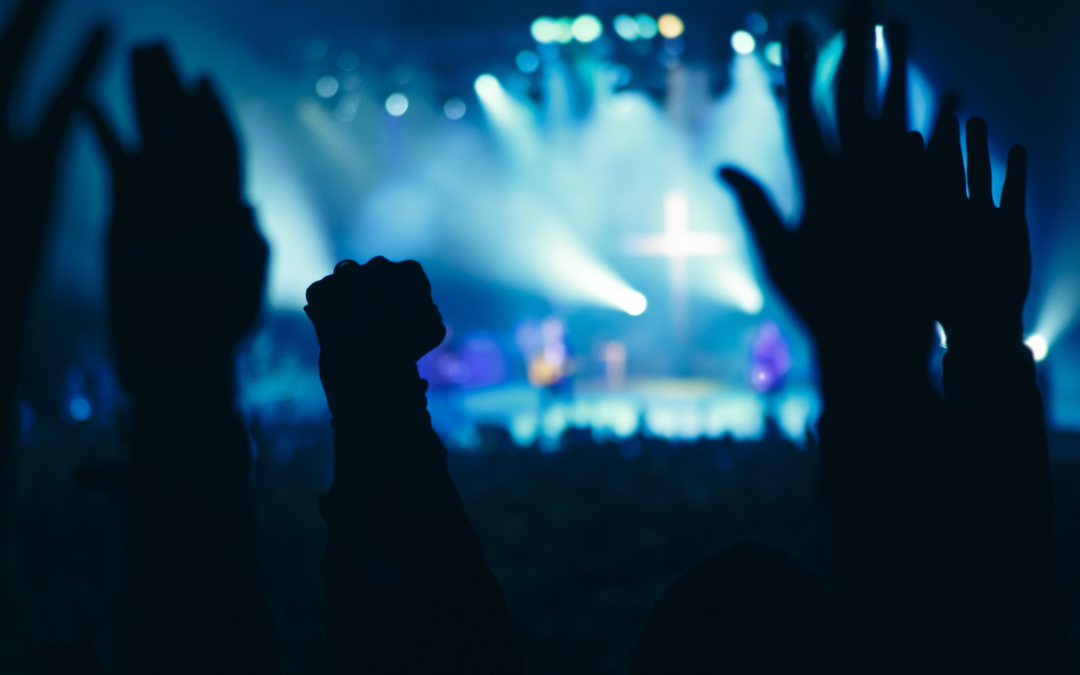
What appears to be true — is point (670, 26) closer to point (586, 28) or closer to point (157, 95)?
point (586, 28)

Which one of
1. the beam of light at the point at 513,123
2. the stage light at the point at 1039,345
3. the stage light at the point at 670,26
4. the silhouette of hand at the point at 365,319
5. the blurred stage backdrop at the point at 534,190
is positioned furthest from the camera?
the beam of light at the point at 513,123

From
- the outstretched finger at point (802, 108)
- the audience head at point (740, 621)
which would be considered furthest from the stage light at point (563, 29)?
the audience head at point (740, 621)

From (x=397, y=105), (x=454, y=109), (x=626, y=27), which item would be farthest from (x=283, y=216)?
(x=626, y=27)

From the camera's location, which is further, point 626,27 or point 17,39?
point 626,27

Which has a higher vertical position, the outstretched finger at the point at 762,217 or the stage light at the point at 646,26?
the stage light at the point at 646,26

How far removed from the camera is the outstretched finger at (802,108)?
1192mm

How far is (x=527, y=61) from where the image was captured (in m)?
7.98

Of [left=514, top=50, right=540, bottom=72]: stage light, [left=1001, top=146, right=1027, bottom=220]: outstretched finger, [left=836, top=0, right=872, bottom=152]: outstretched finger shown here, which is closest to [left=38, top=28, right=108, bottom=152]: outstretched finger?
[left=836, top=0, right=872, bottom=152]: outstretched finger

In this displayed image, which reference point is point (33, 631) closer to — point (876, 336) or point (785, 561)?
point (785, 561)

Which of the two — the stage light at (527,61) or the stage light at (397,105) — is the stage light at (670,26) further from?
the stage light at (397,105)

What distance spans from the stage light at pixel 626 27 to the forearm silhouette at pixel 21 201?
22.5 ft

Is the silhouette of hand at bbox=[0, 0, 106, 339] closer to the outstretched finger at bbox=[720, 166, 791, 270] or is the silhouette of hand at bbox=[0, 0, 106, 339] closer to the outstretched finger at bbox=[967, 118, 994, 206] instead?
the outstretched finger at bbox=[720, 166, 791, 270]

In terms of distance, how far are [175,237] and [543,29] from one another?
275 inches

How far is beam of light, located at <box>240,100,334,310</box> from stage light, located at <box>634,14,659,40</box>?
17.3ft
